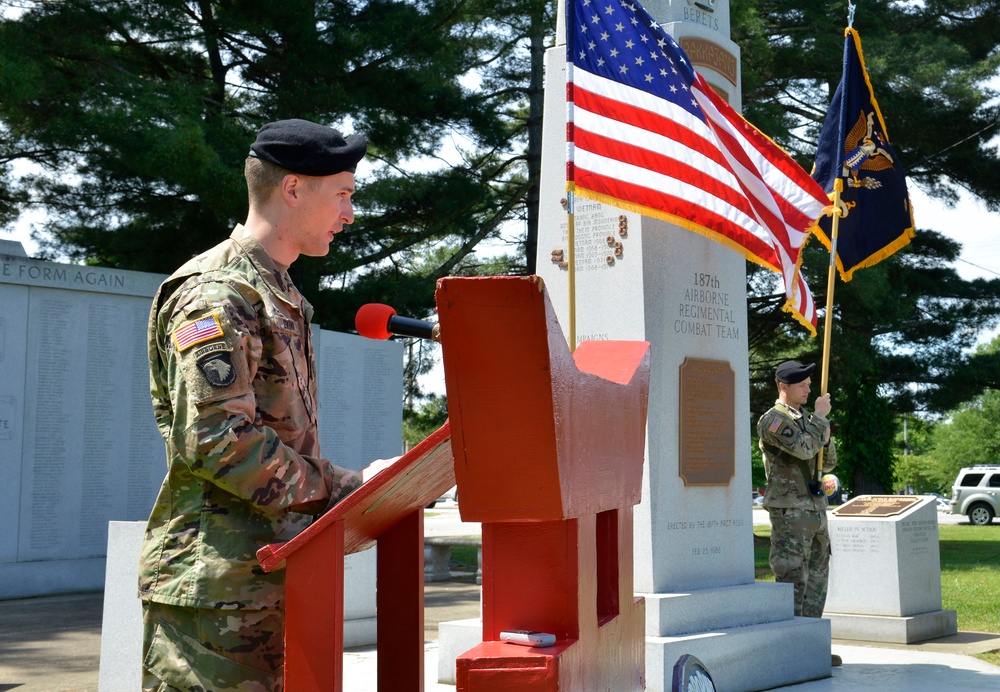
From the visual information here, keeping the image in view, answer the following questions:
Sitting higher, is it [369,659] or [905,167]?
[905,167]

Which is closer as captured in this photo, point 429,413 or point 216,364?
point 216,364

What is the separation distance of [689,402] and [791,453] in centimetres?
147

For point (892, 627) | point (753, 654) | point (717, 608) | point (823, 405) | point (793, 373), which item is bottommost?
point (892, 627)

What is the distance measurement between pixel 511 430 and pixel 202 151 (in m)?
11.0

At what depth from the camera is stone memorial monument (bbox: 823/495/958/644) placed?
348 inches

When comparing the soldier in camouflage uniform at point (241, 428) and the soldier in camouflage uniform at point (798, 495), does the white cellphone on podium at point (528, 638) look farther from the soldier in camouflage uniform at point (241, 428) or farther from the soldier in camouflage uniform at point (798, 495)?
the soldier in camouflage uniform at point (798, 495)

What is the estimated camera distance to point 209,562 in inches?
80.2

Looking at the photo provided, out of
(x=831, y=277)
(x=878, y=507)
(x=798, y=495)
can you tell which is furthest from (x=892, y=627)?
(x=831, y=277)

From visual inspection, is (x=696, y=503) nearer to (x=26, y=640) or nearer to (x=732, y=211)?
(x=732, y=211)

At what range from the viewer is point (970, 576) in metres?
14.3

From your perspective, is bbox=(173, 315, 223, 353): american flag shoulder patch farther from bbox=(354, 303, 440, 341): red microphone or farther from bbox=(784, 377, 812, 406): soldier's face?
bbox=(784, 377, 812, 406): soldier's face

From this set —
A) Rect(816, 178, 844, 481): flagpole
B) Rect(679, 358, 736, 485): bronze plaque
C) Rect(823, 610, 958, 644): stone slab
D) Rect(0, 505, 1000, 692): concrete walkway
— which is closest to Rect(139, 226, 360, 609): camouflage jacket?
Rect(0, 505, 1000, 692): concrete walkway

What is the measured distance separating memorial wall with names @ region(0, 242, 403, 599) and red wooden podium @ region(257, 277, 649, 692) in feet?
33.2

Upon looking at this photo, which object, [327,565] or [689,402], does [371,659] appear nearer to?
[689,402]
